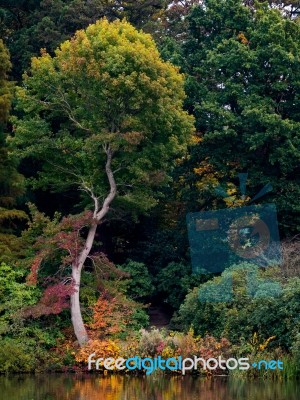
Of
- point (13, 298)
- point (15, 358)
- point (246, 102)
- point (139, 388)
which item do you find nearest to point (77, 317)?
point (13, 298)

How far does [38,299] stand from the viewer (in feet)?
72.5

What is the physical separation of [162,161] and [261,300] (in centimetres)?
581

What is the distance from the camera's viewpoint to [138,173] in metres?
22.7

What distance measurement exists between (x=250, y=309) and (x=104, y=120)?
6.77 metres

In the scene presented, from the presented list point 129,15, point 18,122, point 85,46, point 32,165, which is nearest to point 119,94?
point 85,46

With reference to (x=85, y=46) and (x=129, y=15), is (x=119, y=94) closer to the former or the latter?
(x=85, y=46)

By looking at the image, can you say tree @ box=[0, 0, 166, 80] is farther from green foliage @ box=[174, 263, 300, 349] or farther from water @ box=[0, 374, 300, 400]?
water @ box=[0, 374, 300, 400]

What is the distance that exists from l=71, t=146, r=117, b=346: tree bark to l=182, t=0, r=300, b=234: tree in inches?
152

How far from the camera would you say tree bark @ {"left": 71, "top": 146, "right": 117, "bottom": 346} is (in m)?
21.5

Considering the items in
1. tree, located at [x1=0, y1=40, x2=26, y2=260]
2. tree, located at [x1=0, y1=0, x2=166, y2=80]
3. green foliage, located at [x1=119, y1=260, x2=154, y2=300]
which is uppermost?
tree, located at [x1=0, y1=0, x2=166, y2=80]

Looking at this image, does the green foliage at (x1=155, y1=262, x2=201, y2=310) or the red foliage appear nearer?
the red foliage

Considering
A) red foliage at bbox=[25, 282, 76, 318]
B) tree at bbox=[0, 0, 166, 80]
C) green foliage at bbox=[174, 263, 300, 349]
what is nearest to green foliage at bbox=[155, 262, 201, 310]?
green foliage at bbox=[174, 263, 300, 349]

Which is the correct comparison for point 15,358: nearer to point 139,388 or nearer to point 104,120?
point 139,388

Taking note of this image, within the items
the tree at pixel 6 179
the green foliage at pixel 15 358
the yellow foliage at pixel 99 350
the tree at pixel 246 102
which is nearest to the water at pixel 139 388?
the green foliage at pixel 15 358
